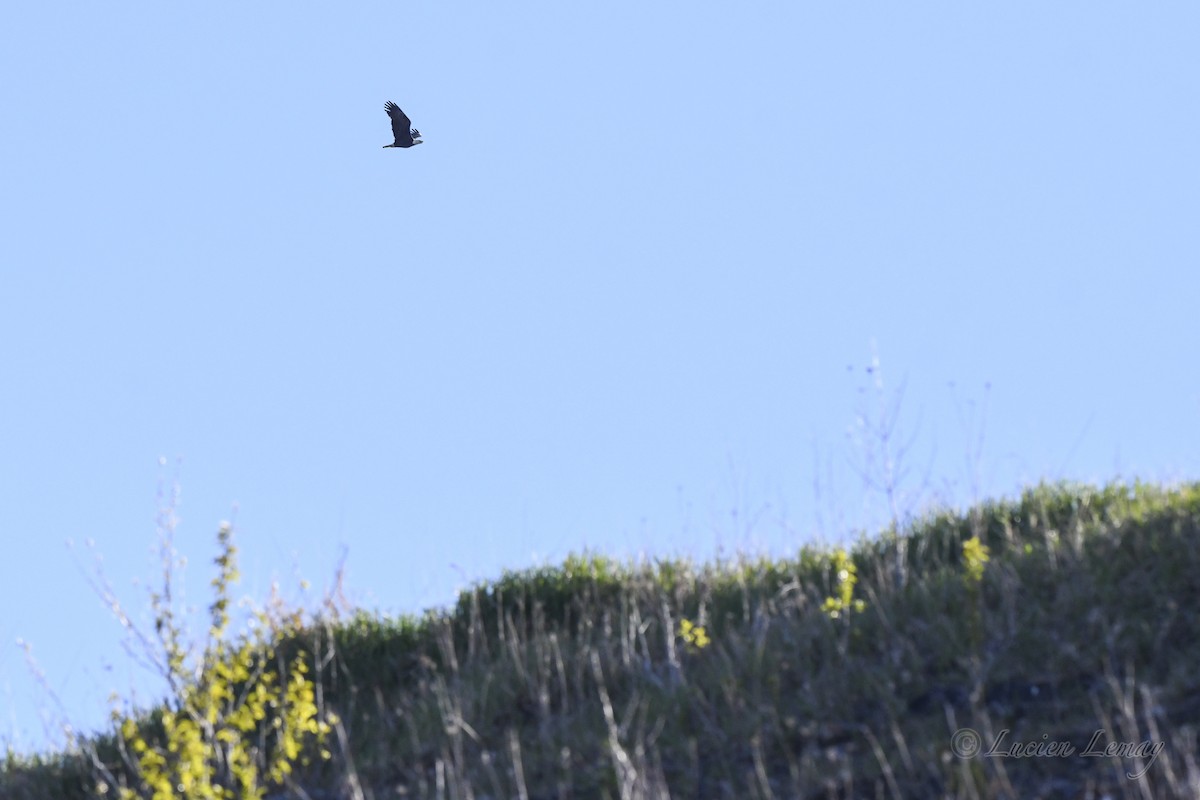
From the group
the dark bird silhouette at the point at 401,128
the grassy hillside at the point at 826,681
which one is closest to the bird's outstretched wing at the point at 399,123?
the dark bird silhouette at the point at 401,128

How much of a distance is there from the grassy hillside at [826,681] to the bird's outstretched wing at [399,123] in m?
3.40

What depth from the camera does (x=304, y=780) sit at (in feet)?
26.3

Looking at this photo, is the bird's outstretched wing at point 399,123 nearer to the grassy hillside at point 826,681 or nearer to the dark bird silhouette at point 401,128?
the dark bird silhouette at point 401,128

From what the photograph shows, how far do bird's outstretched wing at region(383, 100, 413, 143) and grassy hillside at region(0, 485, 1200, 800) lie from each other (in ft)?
11.1

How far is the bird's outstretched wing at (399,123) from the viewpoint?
1011 centimetres

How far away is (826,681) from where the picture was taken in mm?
7152

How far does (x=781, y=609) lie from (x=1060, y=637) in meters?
1.99

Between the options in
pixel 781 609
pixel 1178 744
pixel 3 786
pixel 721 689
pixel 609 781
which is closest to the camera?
pixel 1178 744

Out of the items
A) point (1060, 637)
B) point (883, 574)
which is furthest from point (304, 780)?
point (1060, 637)

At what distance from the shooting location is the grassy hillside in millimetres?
6184

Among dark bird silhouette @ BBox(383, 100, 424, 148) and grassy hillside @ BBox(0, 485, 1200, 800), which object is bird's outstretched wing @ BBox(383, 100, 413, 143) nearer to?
dark bird silhouette @ BBox(383, 100, 424, 148)

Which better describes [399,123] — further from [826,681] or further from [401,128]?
[826,681]

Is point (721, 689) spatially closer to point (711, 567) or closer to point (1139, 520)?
point (711, 567)

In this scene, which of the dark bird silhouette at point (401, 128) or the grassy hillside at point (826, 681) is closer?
the grassy hillside at point (826, 681)
